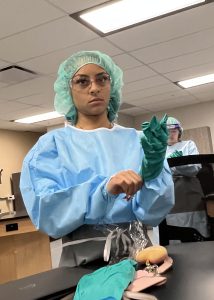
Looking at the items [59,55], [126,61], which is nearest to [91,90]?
[59,55]

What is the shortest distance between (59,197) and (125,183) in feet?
0.62

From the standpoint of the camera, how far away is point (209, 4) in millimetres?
2938

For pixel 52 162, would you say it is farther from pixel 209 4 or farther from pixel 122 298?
pixel 209 4

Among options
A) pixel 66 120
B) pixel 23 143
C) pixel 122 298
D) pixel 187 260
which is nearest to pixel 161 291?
pixel 122 298

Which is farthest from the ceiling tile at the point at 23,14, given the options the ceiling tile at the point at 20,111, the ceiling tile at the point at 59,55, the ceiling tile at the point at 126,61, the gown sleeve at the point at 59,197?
the ceiling tile at the point at 20,111

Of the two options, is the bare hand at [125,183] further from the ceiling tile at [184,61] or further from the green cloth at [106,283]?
the ceiling tile at [184,61]

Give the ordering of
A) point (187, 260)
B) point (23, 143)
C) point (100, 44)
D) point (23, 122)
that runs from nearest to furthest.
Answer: point (187, 260) → point (100, 44) → point (23, 122) → point (23, 143)

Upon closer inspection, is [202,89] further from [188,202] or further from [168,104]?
[188,202]

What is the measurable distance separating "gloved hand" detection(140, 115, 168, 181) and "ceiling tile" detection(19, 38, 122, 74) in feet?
9.10

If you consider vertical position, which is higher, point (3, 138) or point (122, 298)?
point (3, 138)

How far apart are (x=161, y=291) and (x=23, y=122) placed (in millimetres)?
6570

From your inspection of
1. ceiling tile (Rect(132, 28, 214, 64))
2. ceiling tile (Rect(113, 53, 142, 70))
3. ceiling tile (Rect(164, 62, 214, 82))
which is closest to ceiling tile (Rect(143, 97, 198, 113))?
ceiling tile (Rect(164, 62, 214, 82))

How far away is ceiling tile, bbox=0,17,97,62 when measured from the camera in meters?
3.02

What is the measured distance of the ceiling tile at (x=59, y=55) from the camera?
3.49 m
